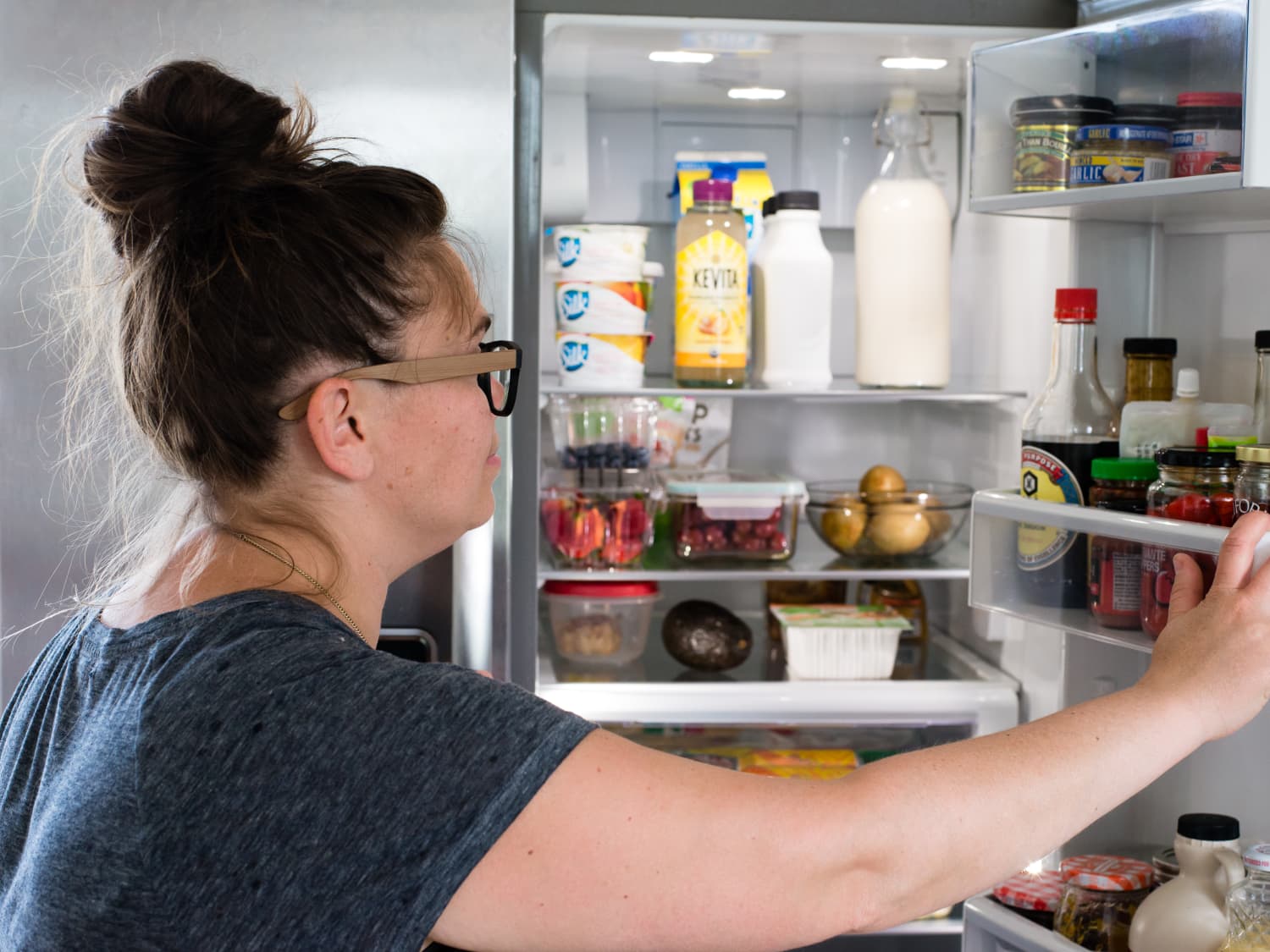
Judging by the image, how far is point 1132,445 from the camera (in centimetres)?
126

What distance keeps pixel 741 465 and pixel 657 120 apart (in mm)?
587

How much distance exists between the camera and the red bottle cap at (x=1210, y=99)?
1158 mm

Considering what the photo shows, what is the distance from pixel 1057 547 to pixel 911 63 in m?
0.77

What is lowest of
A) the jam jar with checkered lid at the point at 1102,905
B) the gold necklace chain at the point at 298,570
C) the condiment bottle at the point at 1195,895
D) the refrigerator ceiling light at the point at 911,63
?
the jam jar with checkered lid at the point at 1102,905

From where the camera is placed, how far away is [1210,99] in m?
1.18

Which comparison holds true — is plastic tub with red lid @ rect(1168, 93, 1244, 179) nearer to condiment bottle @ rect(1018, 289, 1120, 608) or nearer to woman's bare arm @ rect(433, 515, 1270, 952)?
condiment bottle @ rect(1018, 289, 1120, 608)

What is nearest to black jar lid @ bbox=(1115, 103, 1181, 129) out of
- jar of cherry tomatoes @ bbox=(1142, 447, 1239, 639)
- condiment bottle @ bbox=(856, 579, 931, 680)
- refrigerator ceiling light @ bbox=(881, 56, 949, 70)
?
jar of cherry tomatoes @ bbox=(1142, 447, 1239, 639)

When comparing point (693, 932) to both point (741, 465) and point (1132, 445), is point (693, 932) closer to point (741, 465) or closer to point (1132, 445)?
→ point (1132, 445)

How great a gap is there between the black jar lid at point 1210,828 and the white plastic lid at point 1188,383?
15.9 inches

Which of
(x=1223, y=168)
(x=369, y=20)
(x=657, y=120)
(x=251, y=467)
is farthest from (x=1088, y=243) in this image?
(x=251, y=467)

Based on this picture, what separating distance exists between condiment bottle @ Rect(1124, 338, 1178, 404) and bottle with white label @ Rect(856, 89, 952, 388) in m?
0.48

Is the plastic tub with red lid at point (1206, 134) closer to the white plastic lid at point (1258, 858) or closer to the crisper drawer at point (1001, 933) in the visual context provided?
the white plastic lid at point (1258, 858)

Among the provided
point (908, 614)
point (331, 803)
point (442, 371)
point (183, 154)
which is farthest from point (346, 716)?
point (908, 614)

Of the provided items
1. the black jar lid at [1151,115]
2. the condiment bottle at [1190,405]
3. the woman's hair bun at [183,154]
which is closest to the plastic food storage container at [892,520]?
the condiment bottle at [1190,405]
